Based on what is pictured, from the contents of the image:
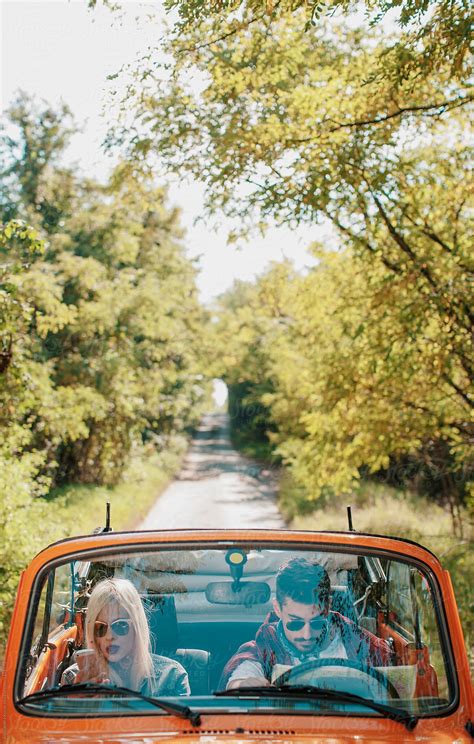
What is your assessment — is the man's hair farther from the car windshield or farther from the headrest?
the headrest

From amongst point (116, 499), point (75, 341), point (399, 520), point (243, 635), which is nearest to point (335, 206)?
point (243, 635)

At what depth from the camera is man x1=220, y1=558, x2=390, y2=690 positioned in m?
3.11

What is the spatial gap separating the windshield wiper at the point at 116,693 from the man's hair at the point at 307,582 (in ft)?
2.22

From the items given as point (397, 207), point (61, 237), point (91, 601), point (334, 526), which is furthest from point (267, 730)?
point (61, 237)

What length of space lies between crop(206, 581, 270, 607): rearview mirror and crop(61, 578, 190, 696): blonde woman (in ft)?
0.99

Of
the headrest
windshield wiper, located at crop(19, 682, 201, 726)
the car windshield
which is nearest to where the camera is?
windshield wiper, located at crop(19, 682, 201, 726)

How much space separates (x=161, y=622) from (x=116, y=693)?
58cm

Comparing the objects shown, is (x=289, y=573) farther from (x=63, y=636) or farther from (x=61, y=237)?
(x=61, y=237)

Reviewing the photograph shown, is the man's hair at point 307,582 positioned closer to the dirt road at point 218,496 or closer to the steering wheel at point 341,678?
the steering wheel at point 341,678

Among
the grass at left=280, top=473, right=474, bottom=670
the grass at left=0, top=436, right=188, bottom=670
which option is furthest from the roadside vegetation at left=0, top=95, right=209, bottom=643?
the grass at left=280, top=473, right=474, bottom=670

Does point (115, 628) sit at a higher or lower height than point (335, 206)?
lower

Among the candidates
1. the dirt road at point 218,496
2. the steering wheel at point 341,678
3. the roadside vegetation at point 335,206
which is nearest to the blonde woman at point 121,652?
the steering wheel at point 341,678

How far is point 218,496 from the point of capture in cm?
3128

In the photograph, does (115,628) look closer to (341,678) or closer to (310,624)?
(310,624)
